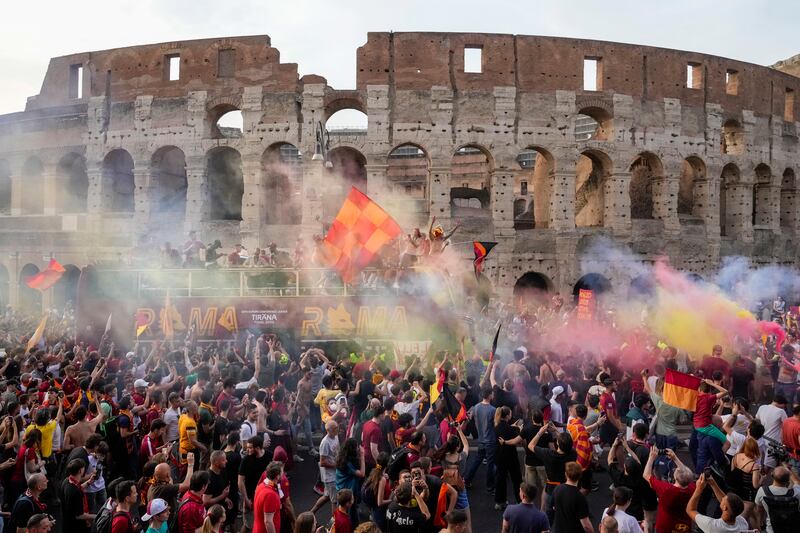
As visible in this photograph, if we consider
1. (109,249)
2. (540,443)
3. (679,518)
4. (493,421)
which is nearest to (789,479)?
(679,518)

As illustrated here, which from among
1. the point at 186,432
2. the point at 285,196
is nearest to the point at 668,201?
the point at 285,196

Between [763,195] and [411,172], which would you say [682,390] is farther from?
[411,172]

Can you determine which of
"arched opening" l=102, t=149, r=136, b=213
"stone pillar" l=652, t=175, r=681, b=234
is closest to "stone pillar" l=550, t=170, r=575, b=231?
"stone pillar" l=652, t=175, r=681, b=234

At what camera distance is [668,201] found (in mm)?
25703

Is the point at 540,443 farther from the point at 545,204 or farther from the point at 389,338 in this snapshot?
the point at 545,204

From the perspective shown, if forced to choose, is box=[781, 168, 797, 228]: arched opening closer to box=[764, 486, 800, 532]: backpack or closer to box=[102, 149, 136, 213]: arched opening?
box=[764, 486, 800, 532]: backpack

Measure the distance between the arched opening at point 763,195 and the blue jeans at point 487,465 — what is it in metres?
25.4

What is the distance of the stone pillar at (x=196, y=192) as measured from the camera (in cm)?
2411

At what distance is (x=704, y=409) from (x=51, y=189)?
91.4 feet

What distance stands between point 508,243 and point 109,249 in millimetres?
16328

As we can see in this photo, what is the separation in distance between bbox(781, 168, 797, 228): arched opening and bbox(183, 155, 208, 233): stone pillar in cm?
2665

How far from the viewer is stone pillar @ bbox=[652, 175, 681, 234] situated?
83.9 feet

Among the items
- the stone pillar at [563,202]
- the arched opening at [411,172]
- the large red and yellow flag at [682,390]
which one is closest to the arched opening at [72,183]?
the arched opening at [411,172]

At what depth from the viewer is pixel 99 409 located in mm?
7809
